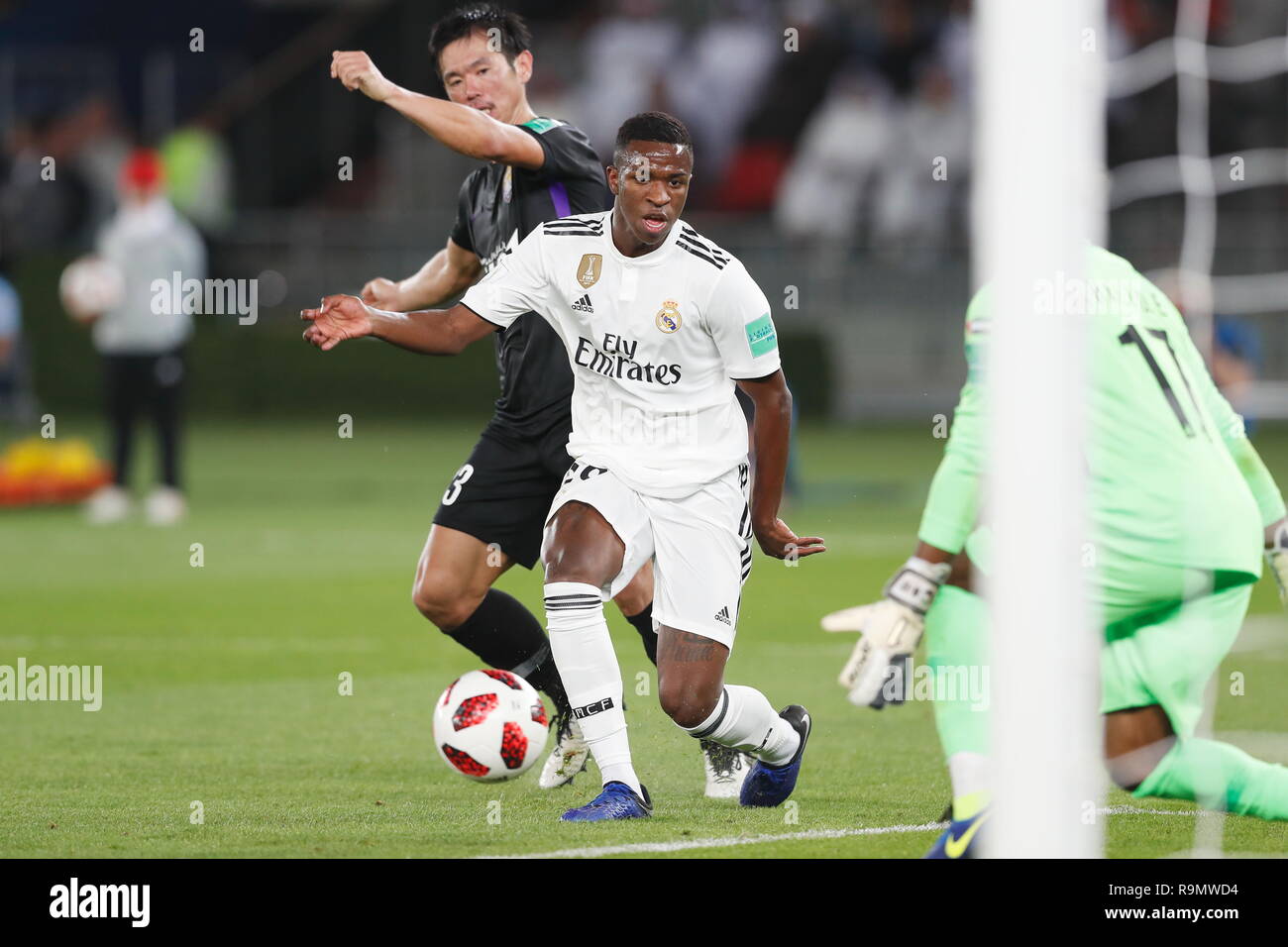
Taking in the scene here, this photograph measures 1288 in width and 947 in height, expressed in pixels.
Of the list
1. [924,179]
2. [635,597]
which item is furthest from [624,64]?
[635,597]

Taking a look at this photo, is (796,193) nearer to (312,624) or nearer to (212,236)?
(212,236)

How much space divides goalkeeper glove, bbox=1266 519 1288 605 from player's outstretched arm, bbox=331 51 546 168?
96.6 inches

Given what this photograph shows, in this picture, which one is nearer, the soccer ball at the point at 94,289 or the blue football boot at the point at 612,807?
the blue football boot at the point at 612,807

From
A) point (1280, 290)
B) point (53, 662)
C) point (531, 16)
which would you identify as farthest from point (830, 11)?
point (53, 662)

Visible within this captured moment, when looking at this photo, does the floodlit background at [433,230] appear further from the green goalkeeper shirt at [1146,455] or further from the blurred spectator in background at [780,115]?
the green goalkeeper shirt at [1146,455]

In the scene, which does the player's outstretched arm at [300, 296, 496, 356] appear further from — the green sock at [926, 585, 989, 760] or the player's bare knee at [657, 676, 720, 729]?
the green sock at [926, 585, 989, 760]

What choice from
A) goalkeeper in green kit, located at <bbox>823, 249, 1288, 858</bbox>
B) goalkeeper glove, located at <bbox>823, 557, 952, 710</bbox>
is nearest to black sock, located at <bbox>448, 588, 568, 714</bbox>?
goalkeeper in green kit, located at <bbox>823, 249, 1288, 858</bbox>

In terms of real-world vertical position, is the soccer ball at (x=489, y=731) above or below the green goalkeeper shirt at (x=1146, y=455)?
below

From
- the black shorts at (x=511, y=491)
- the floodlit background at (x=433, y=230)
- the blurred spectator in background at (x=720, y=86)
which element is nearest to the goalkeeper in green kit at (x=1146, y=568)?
the black shorts at (x=511, y=491)

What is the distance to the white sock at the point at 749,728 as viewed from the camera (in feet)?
18.7

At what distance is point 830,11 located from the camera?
76.5ft

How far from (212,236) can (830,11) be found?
7.55 m

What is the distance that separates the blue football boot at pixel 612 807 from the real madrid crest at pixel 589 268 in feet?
4.69

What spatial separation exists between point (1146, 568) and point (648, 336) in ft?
5.09
